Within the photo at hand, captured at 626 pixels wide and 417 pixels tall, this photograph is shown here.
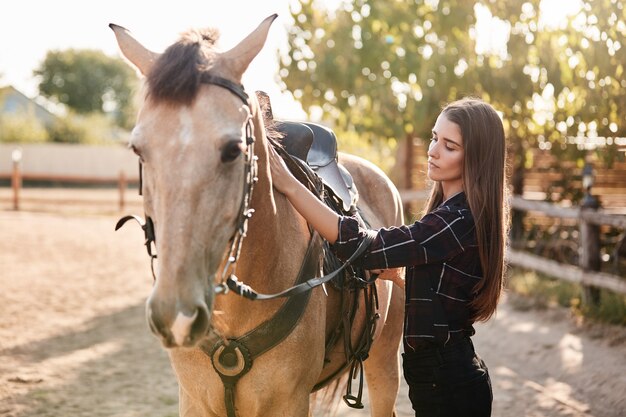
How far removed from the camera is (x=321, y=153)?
3.15 metres

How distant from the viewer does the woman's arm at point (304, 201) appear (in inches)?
80.9

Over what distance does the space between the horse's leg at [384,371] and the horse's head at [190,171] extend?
1.84 meters

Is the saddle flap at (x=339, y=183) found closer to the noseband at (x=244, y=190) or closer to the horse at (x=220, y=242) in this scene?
the horse at (x=220, y=242)

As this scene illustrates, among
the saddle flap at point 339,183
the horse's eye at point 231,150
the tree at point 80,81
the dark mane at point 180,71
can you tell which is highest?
the tree at point 80,81

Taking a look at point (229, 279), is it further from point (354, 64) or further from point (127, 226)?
point (127, 226)

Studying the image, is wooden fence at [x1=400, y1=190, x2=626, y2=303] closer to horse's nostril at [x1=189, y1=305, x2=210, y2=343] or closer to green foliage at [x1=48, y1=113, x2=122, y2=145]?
horse's nostril at [x1=189, y1=305, x2=210, y2=343]

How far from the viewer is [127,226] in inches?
647

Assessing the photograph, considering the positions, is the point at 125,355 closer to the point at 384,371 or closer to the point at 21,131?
the point at 384,371

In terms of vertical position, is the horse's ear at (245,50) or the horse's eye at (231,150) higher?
the horse's ear at (245,50)

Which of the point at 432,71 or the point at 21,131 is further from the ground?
the point at 432,71

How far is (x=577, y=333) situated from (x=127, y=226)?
12428mm

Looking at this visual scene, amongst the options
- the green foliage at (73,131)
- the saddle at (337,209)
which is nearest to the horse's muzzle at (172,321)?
the saddle at (337,209)

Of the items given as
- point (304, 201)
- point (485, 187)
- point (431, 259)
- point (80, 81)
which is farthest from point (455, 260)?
point (80, 81)

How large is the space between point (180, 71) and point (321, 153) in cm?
155
